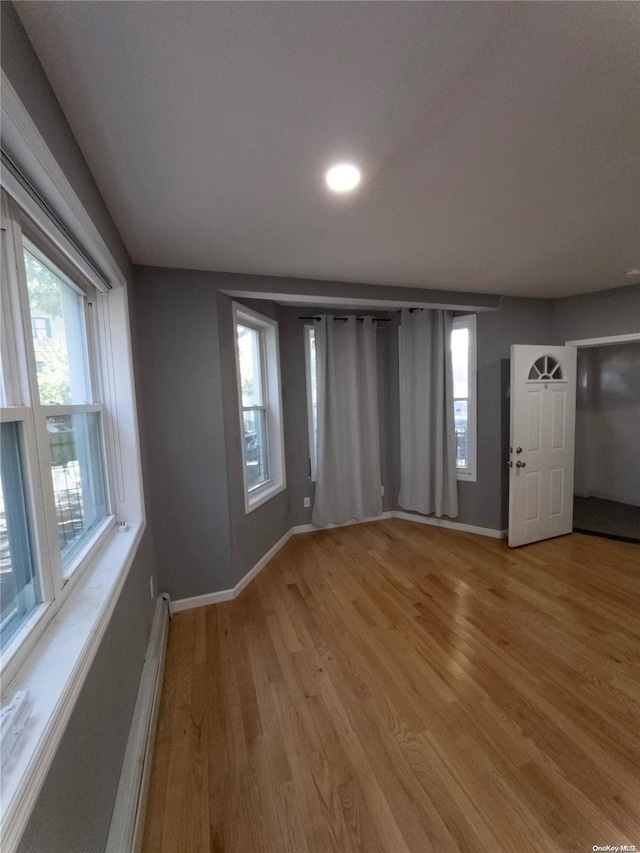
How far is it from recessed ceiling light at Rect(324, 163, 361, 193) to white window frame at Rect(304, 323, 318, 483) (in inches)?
81.0

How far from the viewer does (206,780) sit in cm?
128

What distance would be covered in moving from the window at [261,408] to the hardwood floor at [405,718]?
0.98m

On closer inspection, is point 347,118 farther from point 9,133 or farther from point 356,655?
point 356,655

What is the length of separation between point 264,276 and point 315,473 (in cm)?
204

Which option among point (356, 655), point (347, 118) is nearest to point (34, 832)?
point (356, 655)

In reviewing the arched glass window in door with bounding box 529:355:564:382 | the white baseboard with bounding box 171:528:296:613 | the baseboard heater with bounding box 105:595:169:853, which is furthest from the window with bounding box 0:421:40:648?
the arched glass window in door with bounding box 529:355:564:382

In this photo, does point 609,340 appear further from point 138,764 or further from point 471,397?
point 138,764

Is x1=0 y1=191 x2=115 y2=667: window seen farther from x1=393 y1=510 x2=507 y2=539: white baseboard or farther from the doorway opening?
the doorway opening

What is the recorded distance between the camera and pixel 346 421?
3.62m

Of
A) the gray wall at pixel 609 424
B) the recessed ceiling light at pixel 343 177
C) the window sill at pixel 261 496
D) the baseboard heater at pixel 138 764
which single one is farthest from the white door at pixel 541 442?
the baseboard heater at pixel 138 764

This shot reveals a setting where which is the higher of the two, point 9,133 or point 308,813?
point 9,133

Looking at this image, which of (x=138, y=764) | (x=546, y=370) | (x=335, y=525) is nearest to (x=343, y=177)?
(x=138, y=764)

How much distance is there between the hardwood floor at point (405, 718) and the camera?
1127 mm

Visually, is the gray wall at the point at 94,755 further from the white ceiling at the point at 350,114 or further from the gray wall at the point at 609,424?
the gray wall at the point at 609,424
